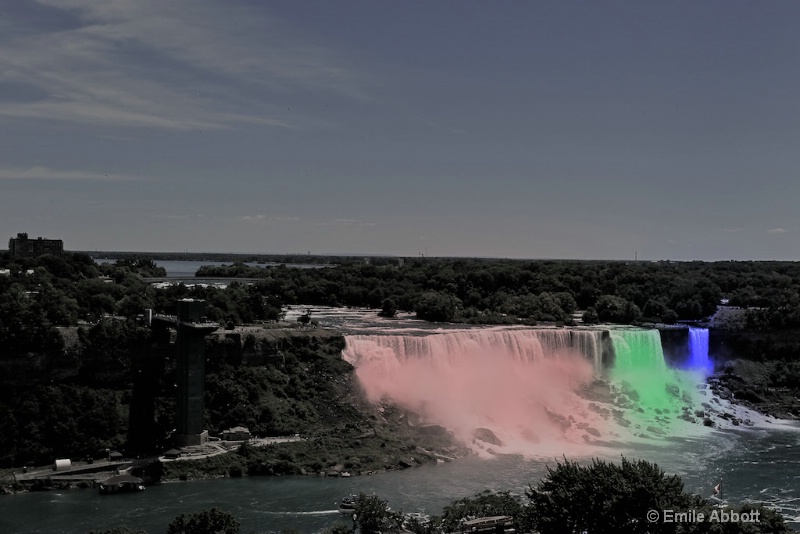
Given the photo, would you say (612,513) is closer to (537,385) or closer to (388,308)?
(537,385)

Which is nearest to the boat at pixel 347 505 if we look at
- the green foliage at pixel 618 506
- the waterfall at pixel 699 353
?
the green foliage at pixel 618 506

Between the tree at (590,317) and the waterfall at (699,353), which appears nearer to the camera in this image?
the waterfall at (699,353)

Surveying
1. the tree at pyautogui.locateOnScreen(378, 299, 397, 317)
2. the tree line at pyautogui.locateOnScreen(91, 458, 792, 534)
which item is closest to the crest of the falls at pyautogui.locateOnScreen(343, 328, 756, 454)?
the tree at pyautogui.locateOnScreen(378, 299, 397, 317)

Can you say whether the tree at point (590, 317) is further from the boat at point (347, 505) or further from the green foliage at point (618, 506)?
the green foliage at point (618, 506)

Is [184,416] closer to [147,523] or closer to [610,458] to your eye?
[147,523]

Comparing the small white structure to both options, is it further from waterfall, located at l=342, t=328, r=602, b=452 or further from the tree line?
waterfall, located at l=342, t=328, r=602, b=452
